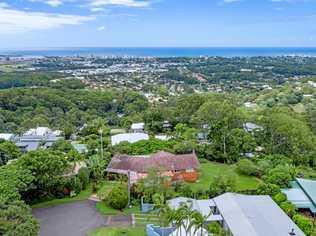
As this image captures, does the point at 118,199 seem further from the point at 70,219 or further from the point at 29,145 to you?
the point at 29,145

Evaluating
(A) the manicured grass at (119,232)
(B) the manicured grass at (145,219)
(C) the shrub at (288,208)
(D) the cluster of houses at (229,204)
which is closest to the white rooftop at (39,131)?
(D) the cluster of houses at (229,204)

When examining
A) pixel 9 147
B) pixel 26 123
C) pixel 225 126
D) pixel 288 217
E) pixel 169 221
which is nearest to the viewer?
pixel 169 221

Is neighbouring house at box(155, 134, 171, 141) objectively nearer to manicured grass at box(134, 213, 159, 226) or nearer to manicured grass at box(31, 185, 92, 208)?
manicured grass at box(31, 185, 92, 208)

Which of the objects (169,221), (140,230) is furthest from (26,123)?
(169,221)

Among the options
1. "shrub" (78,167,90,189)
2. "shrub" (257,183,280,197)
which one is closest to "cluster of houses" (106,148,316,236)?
"shrub" (257,183,280,197)

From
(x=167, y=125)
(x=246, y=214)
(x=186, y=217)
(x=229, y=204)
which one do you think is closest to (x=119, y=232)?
(x=186, y=217)

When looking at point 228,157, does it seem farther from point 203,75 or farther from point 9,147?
point 203,75
